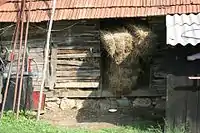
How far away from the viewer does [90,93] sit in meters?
14.1

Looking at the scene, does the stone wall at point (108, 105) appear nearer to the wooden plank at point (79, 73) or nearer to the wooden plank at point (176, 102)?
the wooden plank at point (79, 73)

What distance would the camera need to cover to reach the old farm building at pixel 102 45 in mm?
13234

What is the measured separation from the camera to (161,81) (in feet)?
45.2

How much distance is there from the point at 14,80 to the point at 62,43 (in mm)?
1951

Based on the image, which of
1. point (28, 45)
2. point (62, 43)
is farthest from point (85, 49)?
point (28, 45)

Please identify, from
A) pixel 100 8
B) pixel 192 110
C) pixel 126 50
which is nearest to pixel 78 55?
pixel 100 8

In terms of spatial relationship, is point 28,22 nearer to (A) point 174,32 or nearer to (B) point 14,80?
(B) point 14,80

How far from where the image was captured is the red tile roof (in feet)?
43.8

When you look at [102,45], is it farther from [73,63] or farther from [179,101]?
[179,101]

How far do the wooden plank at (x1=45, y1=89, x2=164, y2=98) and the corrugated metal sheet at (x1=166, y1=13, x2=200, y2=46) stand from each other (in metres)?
2.20

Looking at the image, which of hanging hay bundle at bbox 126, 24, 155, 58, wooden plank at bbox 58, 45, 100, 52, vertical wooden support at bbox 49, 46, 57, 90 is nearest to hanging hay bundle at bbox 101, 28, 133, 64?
hanging hay bundle at bbox 126, 24, 155, 58

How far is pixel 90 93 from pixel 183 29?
3.52m

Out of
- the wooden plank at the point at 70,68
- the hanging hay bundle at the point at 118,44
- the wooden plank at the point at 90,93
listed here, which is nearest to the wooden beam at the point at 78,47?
the wooden plank at the point at 70,68

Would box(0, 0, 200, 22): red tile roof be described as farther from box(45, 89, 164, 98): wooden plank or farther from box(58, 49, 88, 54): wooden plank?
box(45, 89, 164, 98): wooden plank
